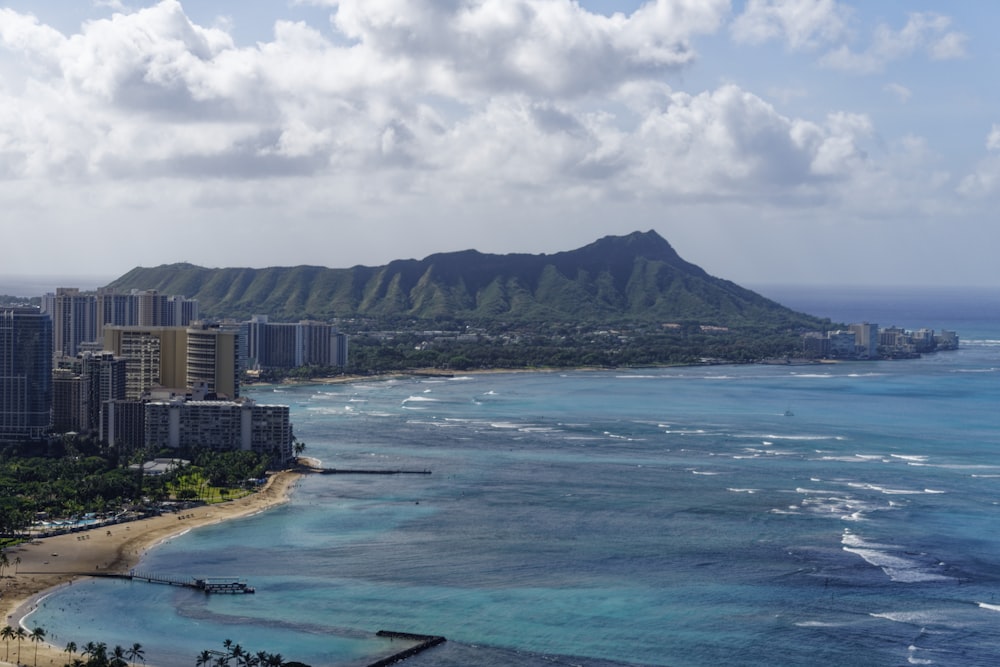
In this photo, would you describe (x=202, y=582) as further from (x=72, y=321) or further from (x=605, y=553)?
(x=72, y=321)

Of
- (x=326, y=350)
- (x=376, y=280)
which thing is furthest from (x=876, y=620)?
(x=376, y=280)

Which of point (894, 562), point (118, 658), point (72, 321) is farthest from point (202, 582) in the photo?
point (72, 321)

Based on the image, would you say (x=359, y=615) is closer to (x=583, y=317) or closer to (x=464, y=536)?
(x=464, y=536)

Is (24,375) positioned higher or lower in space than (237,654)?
higher

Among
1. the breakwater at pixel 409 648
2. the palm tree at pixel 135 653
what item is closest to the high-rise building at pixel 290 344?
the breakwater at pixel 409 648

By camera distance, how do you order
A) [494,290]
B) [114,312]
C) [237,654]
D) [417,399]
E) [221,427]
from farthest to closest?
[494,290], [114,312], [417,399], [221,427], [237,654]

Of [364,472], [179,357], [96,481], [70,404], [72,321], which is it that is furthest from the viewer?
[72,321]

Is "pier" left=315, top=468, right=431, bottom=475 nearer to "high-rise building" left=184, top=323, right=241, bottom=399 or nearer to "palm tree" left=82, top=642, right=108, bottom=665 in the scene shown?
"high-rise building" left=184, top=323, right=241, bottom=399
